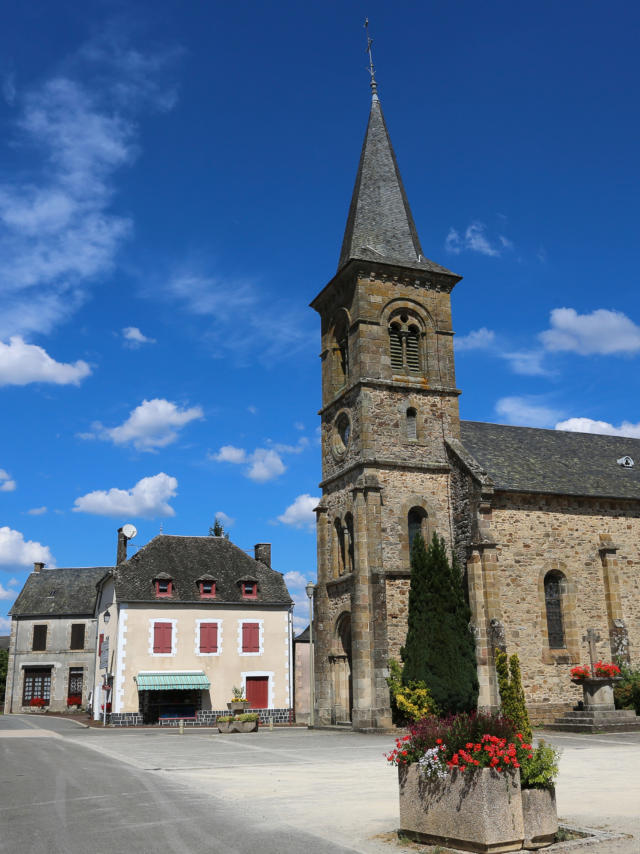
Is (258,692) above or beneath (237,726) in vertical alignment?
above

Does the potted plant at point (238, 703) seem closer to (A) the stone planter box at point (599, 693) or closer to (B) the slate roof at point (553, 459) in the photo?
(A) the stone planter box at point (599, 693)

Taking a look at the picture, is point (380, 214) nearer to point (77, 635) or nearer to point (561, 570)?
point (561, 570)

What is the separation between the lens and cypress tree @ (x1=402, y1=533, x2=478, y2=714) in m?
21.6

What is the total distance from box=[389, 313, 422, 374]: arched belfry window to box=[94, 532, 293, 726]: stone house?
48.4 feet

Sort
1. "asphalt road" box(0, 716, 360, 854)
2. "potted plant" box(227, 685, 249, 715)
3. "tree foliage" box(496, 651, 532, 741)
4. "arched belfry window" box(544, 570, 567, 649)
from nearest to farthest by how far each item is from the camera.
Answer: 1. "asphalt road" box(0, 716, 360, 854)
2. "tree foliage" box(496, 651, 532, 741)
3. "arched belfry window" box(544, 570, 567, 649)
4. "potted plant" box(227, 685, 249, 715)

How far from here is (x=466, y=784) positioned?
708 cm

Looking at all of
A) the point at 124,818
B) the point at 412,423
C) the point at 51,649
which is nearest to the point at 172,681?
the point at 412,423

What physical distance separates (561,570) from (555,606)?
1212 millimetres

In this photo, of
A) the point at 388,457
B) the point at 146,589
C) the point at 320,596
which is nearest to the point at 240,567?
the point at 146,589

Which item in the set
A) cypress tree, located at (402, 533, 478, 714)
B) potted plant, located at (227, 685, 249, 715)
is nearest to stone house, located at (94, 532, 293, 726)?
potted plant, located at (227, 685, 249, 715)

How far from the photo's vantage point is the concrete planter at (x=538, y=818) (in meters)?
7.10

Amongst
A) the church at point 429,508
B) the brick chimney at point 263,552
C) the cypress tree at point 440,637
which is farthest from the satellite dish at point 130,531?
the cypress tree at point 440,637

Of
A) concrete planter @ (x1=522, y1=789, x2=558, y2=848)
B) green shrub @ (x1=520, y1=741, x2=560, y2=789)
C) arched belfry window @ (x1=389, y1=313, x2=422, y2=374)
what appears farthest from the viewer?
arched belfry window @ (x1=389, y1=313, x2=422, y2=374)

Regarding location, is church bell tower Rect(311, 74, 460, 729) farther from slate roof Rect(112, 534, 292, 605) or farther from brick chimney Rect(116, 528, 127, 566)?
brick chimney Rect(116, 528, 127, 566)
